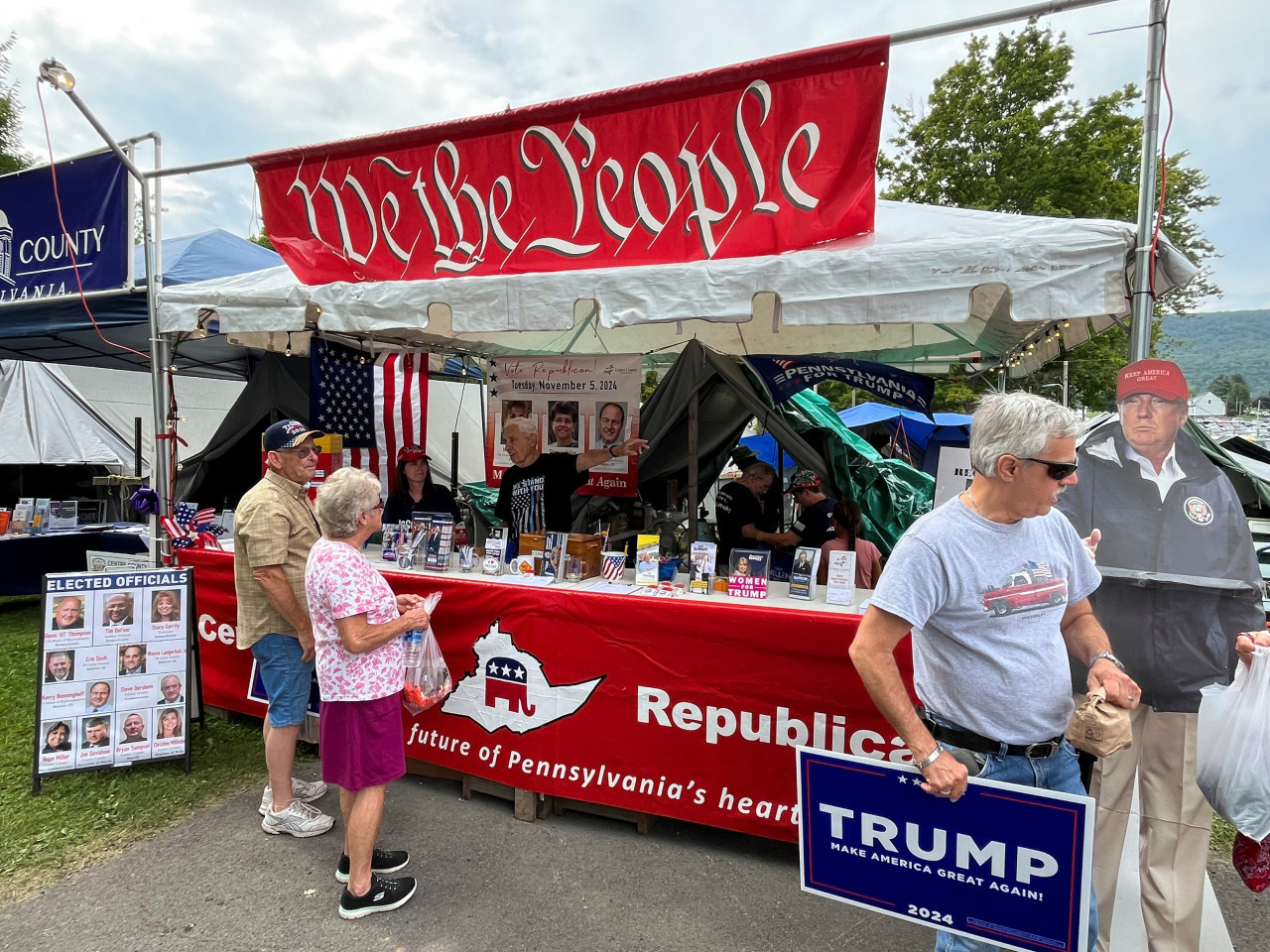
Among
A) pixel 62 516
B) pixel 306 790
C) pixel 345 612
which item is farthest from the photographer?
pixel 62 516

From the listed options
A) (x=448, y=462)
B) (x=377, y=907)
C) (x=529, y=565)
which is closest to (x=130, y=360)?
(x=448, y=462)

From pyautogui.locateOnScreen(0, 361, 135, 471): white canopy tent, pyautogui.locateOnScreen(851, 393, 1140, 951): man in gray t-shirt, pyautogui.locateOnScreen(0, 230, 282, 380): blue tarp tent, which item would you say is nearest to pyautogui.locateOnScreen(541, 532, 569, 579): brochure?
pyautogui.locateOnScreen(851, 393, 1140, 951): man in gray t-shirt

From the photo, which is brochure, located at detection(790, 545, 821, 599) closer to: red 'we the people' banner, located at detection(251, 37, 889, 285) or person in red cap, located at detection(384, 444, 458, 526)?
red 'we the people' banner, located at detection(251, 37, 889, 285)

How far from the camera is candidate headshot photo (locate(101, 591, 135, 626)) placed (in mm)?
3697

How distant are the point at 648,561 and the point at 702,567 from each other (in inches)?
10.7

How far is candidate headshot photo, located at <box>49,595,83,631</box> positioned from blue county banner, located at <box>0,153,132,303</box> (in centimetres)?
201

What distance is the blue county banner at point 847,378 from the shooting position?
5.06m

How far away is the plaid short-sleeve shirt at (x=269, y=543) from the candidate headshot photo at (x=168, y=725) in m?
0.98

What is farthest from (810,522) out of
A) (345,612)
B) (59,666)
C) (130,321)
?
(130,321)

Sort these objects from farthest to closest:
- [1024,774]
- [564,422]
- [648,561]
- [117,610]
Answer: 1. [564,422]
2. [117,610]
3. [648,561]
4. [1024,774]

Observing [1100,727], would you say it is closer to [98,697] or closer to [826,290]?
[826,290]

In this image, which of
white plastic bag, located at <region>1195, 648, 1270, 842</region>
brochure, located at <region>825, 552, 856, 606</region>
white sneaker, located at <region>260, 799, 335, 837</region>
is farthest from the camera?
white sneaker, located at <region>260, 799, 335, 837</region>

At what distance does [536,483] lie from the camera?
4539 mm

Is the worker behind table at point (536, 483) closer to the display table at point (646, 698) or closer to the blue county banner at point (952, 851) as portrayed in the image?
the display table at point (646, 698)
